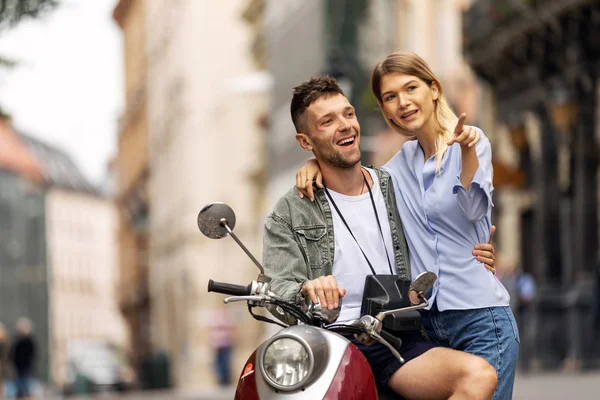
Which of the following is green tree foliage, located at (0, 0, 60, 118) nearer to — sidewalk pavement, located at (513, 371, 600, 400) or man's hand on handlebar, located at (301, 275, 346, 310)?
sidewalk pavement, located at (513, 371, 600, 400)

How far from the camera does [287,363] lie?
15.1 ft

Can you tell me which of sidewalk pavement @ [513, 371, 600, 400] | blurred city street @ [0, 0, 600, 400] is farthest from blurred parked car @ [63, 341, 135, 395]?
sidewalk pavement @ [513, 371, 600, 400]

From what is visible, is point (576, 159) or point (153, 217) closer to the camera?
point (576, 159)

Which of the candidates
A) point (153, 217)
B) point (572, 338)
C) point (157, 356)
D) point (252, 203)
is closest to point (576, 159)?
point (572, 338)

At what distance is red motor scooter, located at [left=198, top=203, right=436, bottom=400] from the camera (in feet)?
15.0

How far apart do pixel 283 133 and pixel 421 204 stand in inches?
1570

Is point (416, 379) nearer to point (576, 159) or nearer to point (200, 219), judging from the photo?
point (200, 219)

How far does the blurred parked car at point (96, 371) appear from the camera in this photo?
139 ft

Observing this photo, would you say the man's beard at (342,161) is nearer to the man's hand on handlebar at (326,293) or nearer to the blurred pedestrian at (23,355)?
the man's hand on handlebar at (326,293)

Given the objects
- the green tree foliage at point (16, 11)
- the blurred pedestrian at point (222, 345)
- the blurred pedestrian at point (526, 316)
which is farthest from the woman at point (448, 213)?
the blurred pedestrian at point (222, 345)

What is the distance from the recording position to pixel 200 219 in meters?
5.05

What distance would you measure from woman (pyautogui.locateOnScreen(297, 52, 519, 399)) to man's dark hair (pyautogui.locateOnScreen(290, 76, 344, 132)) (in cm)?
Answer: 16

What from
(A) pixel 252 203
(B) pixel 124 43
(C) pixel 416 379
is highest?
(B) pixel 124 43

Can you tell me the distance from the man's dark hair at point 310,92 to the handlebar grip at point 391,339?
2.33 feet
